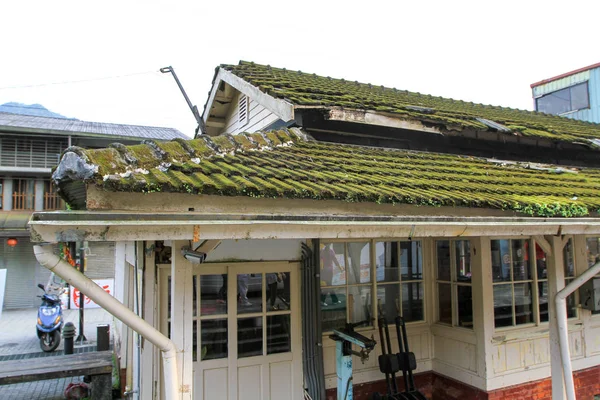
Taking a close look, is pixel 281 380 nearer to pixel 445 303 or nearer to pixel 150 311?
pixel 150 311

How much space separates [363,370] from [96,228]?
4280 mm

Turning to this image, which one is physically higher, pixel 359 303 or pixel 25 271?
pixel 359 303

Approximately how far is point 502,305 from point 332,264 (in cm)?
233

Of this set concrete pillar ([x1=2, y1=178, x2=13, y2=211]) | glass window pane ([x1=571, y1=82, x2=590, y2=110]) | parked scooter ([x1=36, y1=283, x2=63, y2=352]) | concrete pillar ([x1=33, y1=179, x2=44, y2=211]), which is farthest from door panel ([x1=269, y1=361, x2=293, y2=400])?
concrete pillar ([x1=2, y1=178, x2=13, y2=211])

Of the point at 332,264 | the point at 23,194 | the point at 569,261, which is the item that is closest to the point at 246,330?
the point at 332,264

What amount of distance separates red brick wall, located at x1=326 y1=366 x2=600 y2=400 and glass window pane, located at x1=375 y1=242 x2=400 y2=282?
1328 millimetres

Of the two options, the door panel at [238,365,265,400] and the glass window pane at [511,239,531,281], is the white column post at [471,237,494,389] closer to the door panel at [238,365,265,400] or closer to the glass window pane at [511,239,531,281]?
the glass window pane at [511,239,531,281]

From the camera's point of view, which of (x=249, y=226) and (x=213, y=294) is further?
(x=213, y=294)

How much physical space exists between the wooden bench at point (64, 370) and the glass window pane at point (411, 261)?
181 inches

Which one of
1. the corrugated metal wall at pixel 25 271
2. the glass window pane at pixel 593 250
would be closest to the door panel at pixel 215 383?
the glass window pane at pixel 593 250

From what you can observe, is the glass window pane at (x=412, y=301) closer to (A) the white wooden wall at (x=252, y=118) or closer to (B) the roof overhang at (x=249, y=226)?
(B) the roof overhang at (x=249, y=226)

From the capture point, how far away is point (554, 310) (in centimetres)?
427

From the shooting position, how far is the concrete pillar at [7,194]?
18469mm

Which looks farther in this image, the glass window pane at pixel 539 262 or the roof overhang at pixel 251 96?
the glass window pane at pixel 539 262
